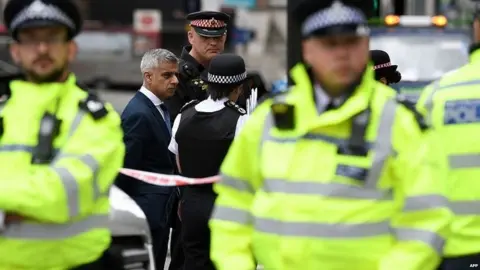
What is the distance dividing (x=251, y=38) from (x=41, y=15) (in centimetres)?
3846

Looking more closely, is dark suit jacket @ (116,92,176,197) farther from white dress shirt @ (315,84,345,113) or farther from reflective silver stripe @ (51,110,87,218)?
white dress shirt @ (315,84,345,113)

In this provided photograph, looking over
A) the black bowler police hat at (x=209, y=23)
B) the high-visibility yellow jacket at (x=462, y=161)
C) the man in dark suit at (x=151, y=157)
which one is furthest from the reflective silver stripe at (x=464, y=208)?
the black bowler police hat at (x=209, y=23)

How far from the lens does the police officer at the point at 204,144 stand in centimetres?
830

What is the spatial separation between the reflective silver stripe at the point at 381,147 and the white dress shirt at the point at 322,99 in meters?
0.16

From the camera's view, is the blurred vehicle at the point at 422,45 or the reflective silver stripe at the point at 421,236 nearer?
the reflective silver stripe at the point at 421,236

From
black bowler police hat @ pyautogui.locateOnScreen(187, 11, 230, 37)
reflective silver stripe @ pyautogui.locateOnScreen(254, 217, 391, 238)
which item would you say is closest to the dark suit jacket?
black bowler police hat @ pyautogui.locateOnScreen(187, 11, 230, 37)

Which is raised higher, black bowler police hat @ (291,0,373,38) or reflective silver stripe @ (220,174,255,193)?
black bowler police hat @ (291,0,373,38)

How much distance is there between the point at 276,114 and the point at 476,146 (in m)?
1.66

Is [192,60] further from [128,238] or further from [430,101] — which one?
[128,238]

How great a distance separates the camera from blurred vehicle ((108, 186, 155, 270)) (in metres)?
5.26

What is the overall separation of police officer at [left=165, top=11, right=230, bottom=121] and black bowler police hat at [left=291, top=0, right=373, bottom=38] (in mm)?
5021

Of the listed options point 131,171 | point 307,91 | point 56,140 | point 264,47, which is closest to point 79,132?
point 56,140

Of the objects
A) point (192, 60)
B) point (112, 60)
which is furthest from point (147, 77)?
point (112, 60)

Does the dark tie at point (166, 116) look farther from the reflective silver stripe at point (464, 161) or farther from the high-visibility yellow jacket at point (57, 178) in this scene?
the high-visibility yellow jacket at point (57, 178)
